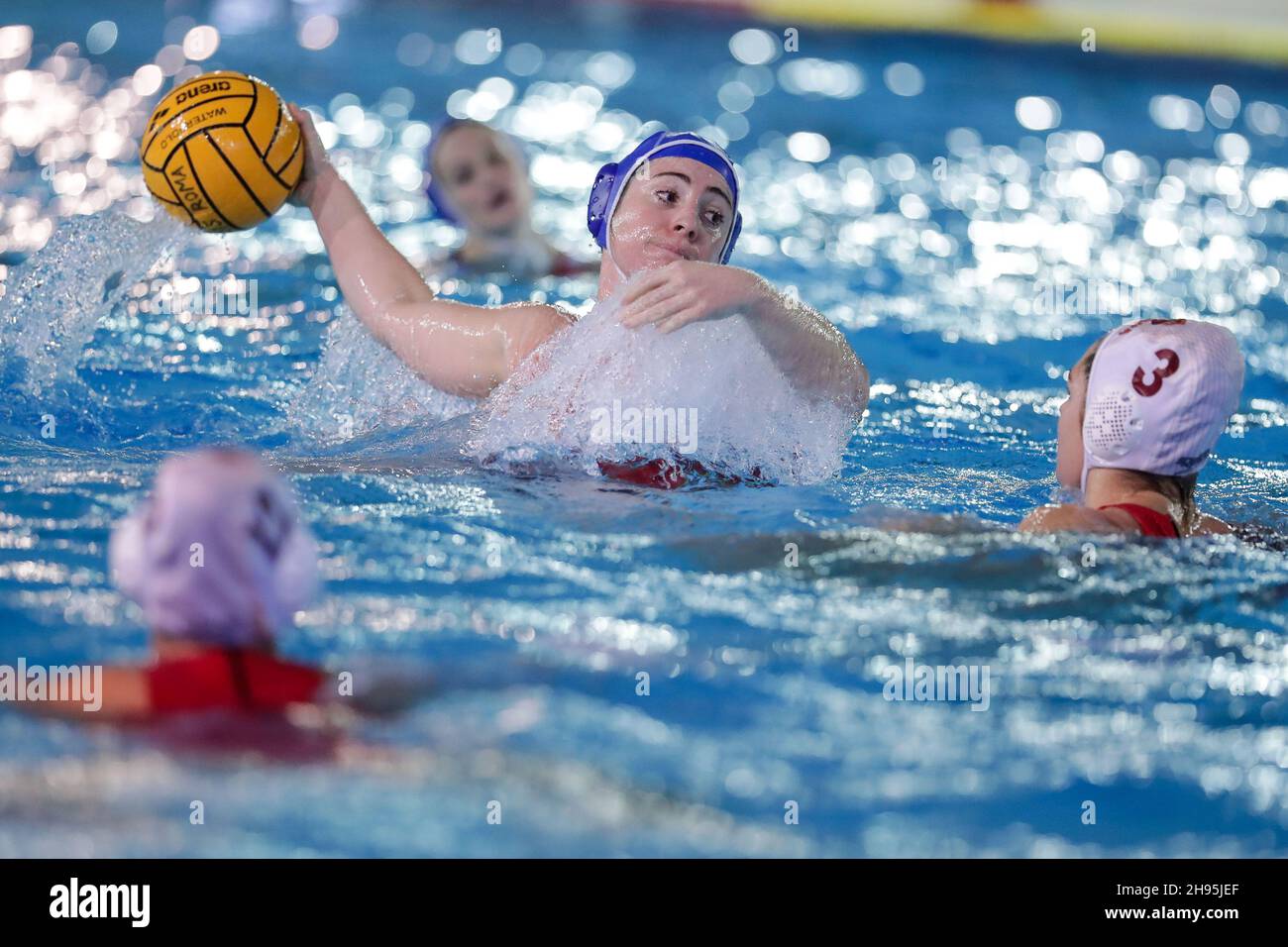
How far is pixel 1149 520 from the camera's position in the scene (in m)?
3.32

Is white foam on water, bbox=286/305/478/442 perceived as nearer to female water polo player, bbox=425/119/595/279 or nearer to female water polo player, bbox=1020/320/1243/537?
female water polo player, bbox=1020/320/1243/537

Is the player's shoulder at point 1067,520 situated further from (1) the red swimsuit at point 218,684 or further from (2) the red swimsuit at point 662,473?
(1) the red swimsuit at point 218,684

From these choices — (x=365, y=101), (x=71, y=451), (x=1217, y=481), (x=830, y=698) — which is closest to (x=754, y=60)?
(x=365, y=101)

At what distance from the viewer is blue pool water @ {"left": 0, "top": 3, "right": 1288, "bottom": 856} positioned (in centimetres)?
239

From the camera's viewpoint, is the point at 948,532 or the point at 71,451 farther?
the point at 71,451

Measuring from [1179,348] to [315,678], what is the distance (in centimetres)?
199

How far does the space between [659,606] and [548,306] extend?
1271 mm

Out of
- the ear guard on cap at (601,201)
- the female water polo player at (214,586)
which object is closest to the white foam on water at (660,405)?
the ear guard on cap at (601,201)

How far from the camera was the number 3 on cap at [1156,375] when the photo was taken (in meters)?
3.27

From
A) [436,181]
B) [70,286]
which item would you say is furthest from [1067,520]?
[436,181]

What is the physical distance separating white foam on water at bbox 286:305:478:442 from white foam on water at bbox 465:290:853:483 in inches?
20.4
